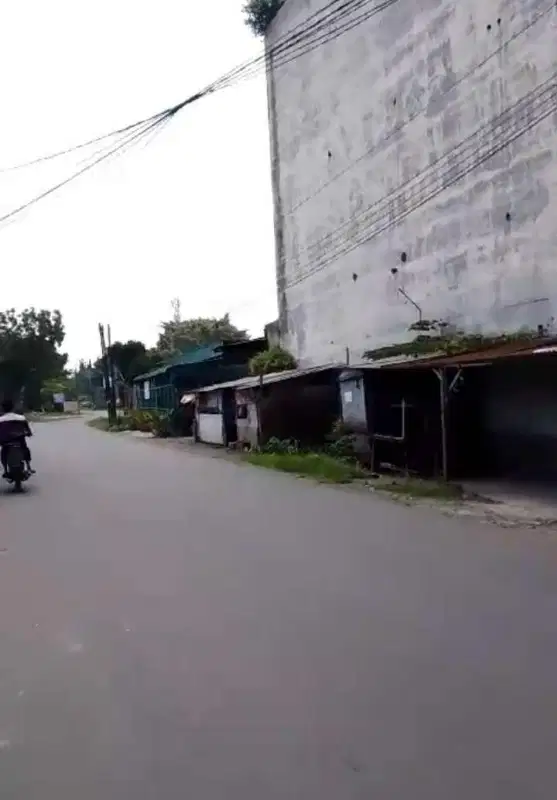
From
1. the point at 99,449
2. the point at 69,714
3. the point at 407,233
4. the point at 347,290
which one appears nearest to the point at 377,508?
the point at 69,714

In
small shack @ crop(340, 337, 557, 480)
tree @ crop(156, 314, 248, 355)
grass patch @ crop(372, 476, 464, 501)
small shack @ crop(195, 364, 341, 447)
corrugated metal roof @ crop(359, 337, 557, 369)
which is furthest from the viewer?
tree @ crop(156, 314, 248, 355)

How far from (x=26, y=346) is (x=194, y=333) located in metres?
16.7

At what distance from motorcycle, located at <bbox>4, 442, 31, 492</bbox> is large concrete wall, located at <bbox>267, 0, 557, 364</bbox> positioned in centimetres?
1070

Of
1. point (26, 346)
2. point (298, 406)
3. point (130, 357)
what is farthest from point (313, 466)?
point (26, 346)

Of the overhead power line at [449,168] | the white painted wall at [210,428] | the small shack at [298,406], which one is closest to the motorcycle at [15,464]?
the small shack at [298,406]

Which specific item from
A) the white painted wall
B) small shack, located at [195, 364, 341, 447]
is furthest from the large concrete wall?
the white painted wall

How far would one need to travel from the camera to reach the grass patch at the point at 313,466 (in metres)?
16.8

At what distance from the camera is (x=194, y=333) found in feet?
239

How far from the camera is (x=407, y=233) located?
923 inches

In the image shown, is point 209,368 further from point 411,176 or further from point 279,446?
point 411,176

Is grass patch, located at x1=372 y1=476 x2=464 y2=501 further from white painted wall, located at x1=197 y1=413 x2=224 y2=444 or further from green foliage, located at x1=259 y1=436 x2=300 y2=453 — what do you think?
white painted wall, located at x1=197 y1=413 x2=224 y2=444

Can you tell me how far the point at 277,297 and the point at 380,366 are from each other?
1780 cm

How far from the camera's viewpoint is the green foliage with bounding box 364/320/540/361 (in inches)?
705

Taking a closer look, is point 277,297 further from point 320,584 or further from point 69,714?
point 69,714
